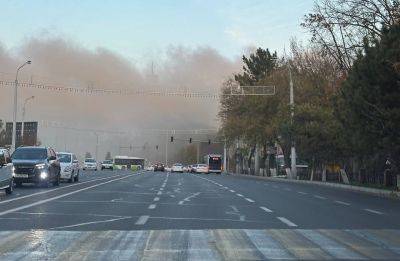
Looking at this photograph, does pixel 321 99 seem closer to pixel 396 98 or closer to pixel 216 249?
pixel 396 98

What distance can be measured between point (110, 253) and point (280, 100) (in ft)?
197

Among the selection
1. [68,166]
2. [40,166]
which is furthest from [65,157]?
[40,166]

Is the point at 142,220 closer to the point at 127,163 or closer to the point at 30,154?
the point at 30,154

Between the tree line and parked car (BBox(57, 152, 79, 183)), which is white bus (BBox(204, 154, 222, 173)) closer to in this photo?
the tree line

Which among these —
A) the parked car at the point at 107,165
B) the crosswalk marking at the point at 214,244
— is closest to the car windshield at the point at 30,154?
the crosswalk marking at the point at 214,244

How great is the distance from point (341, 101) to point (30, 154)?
18.1m

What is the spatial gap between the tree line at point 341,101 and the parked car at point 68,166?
1633cm

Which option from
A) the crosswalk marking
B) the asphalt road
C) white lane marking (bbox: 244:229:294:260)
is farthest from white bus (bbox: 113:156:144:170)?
white lane marking (bbox: 244:229:294:260)

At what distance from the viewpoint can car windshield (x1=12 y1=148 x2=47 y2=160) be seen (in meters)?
31.0

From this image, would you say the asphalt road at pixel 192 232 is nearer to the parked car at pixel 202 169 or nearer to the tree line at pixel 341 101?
the tree line at pixel 341 101

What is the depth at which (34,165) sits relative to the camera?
30031 mm

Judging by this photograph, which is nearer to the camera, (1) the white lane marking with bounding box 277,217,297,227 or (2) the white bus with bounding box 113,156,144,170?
(1) the white lane marking with bounding box 277,217,297,227

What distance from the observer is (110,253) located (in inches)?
384

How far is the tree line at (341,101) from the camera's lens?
103 feet
